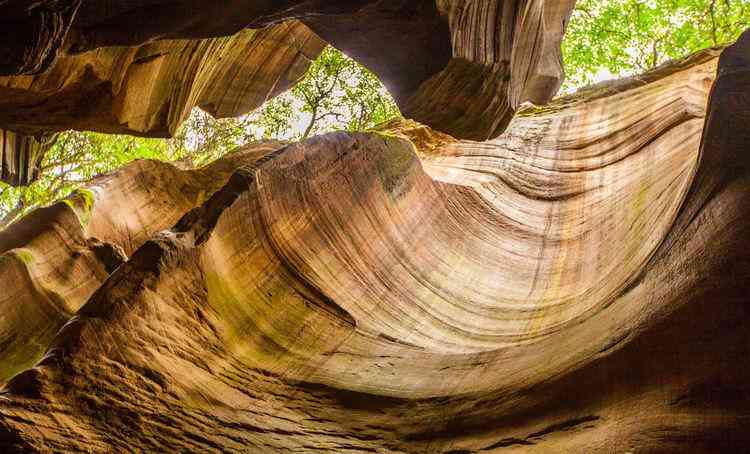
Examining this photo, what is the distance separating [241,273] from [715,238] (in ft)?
12.3

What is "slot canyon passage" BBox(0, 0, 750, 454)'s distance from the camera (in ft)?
11.6

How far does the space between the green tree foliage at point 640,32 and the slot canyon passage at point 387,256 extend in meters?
6.71

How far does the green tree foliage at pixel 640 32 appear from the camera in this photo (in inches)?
585

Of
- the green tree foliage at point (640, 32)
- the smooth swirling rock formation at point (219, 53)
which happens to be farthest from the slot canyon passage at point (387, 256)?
the green tree foliage at point (640, 32)

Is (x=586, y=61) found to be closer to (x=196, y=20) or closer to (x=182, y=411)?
(x=196, y=20)

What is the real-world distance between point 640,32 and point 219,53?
12255 millimetres

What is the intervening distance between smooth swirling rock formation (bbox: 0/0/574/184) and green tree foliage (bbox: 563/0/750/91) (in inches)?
Result: 292

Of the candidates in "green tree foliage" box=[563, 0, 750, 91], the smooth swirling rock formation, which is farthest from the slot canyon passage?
"green tree foliage" box=[563, 0, 750, 91]

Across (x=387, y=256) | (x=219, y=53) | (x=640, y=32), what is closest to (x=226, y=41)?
(x=219, y=53)

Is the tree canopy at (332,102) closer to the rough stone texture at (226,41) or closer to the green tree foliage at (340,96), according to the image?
the green tree foliage at (340,96)

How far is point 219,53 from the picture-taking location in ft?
31.6

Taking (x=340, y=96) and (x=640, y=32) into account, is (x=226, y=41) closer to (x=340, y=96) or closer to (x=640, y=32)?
(x=340, y=96)

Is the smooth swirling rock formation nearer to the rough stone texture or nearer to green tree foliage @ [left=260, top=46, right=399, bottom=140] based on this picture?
the rough stone texture

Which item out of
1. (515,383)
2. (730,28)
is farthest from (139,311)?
(730,28)
